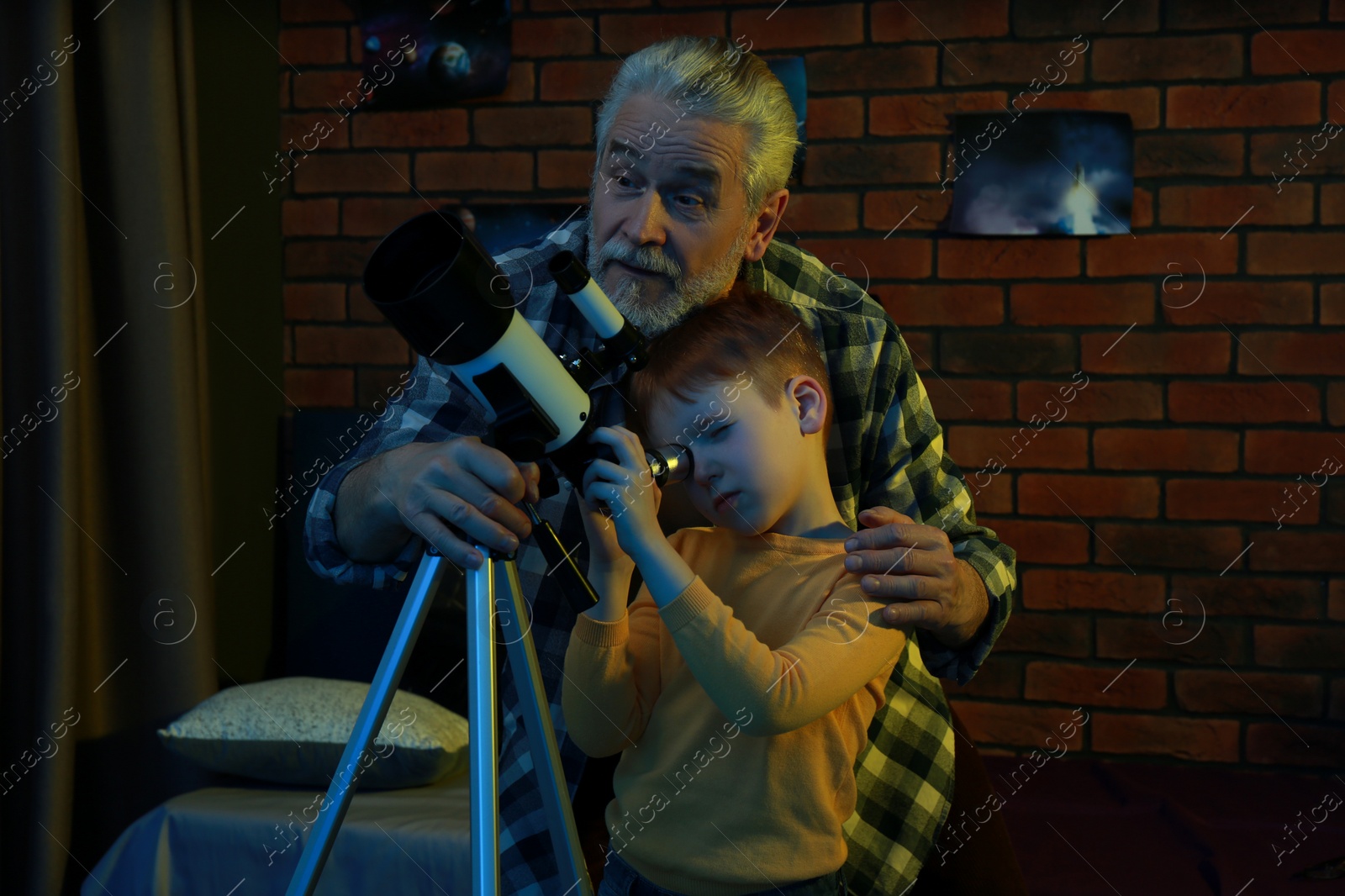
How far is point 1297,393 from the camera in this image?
6.83ft

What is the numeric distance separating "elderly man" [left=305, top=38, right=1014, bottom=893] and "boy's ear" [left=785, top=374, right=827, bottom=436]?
0.33ft

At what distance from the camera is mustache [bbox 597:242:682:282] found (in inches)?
44.6

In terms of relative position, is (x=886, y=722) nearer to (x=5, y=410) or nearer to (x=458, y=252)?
(x=458, y=252)

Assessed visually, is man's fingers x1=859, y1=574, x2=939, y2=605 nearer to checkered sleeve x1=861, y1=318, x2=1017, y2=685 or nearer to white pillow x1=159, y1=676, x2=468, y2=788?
checkered sleeve x1=861, y1=318, x2=1017, y2=685

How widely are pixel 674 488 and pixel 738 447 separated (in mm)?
302

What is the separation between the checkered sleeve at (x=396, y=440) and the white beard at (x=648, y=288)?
0.21 m

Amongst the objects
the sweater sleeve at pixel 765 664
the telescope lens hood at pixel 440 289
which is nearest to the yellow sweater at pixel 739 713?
the sweater sleeve at pixel 765 664

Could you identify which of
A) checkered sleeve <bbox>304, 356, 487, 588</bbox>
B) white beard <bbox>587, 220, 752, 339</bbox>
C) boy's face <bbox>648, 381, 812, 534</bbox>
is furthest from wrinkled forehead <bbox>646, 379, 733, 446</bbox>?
checkered sleeve <bbox>304, 356, 487, 588</bbox>

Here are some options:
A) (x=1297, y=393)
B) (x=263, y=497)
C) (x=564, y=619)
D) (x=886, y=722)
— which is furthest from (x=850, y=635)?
(x=263, y=497)

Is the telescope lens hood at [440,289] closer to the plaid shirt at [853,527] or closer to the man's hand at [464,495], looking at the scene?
the man's hand at [464,495]

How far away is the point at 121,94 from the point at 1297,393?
2.32 m

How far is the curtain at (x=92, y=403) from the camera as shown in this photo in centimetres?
173

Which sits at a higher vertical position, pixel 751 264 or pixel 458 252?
pixel 751 264

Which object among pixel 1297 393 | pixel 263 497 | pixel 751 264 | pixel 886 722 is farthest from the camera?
pixel 263 497
